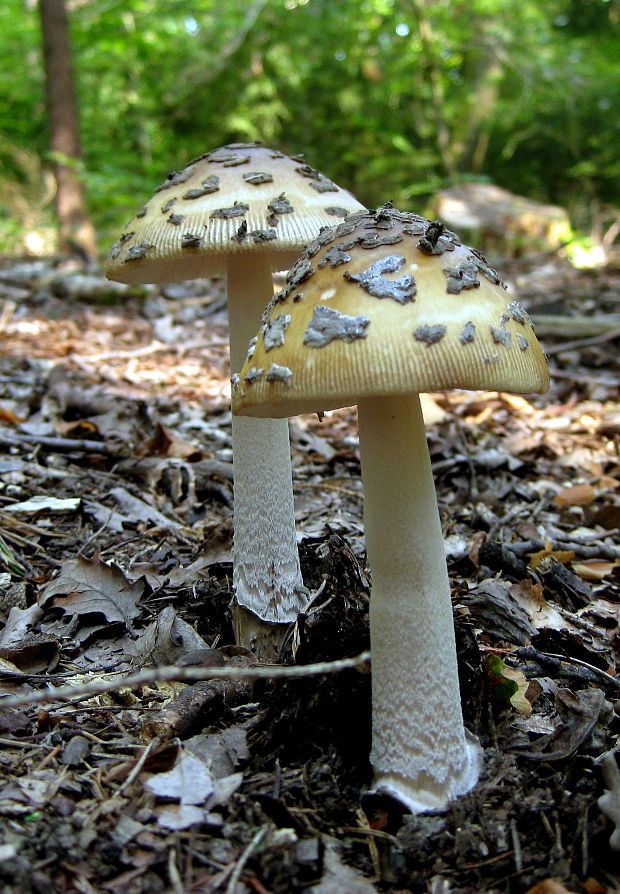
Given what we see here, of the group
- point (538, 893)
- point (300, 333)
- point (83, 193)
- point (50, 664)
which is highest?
point (83, 193)

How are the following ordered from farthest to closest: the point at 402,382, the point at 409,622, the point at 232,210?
the point at 232,210 < the point at 409,622 < the point at 402,382

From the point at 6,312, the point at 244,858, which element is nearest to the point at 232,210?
the point at 244,858

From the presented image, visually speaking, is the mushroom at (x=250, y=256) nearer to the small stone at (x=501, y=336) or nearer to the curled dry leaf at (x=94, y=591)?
the curled dry leaf at (x=94, y=591)

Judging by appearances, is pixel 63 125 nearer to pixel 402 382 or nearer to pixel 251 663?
pixel 251 663

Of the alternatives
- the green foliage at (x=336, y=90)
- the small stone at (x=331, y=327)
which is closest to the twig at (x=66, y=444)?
the small stone at (x=331, y=327)

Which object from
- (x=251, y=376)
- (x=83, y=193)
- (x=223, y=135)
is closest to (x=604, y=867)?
(x=251, y=376)

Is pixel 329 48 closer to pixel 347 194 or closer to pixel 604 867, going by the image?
pixel 347 194

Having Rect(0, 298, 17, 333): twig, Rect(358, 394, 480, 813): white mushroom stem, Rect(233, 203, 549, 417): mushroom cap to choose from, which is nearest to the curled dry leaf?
Rect(358, 394, 480, 813): white mushroom stem
